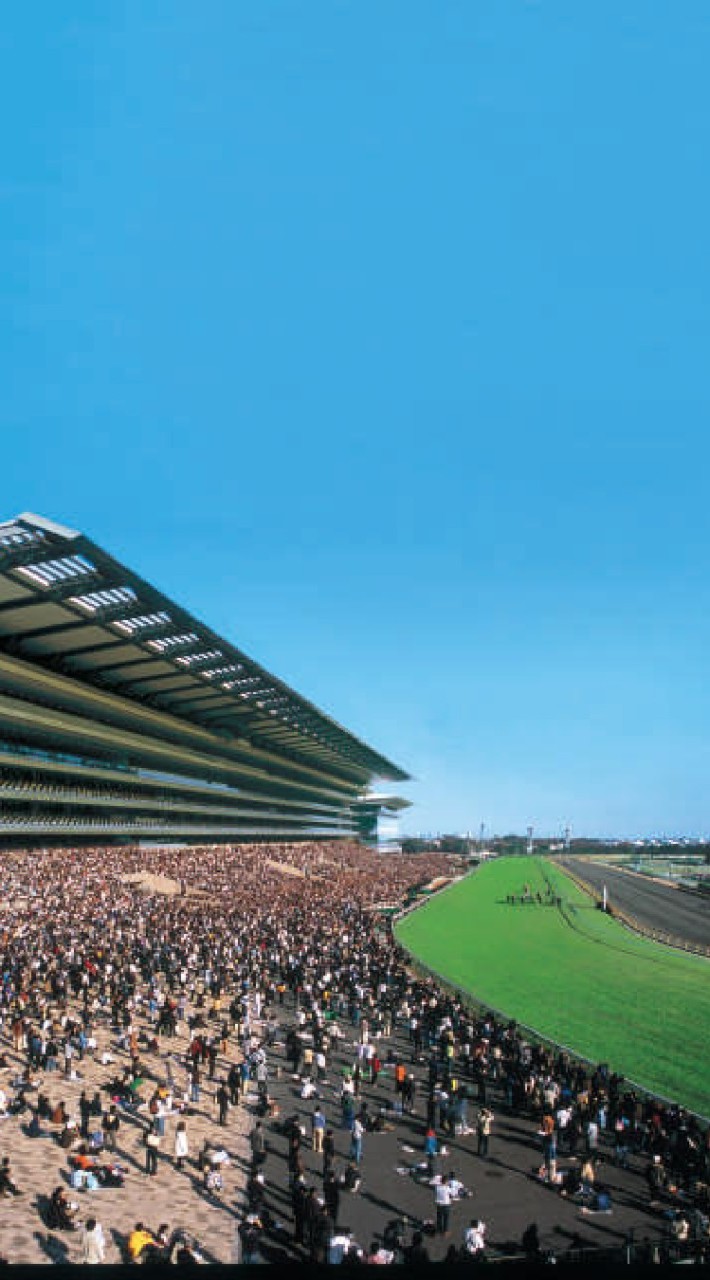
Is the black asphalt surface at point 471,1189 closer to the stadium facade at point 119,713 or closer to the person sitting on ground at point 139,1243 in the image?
the person sitting on ground at point 139,1243

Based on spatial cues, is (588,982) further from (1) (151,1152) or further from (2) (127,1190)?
(2) (127,1190)

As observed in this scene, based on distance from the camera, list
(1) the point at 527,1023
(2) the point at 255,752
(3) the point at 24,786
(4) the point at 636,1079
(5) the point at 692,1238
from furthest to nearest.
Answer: (2) the point at 255,752, (3) the point at 24,786, (1) the point at 527,1023, (4) the point at 636,1079, (5) the point at 692,1238

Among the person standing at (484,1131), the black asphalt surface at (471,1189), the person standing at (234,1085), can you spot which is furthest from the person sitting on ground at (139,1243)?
the person standing at (484,1131)

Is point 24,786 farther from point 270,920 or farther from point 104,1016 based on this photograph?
point 104,1016

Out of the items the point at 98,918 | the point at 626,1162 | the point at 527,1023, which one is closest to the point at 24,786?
the point at 98,918

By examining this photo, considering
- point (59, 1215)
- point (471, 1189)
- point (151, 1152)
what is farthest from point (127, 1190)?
point (471, 1189)
